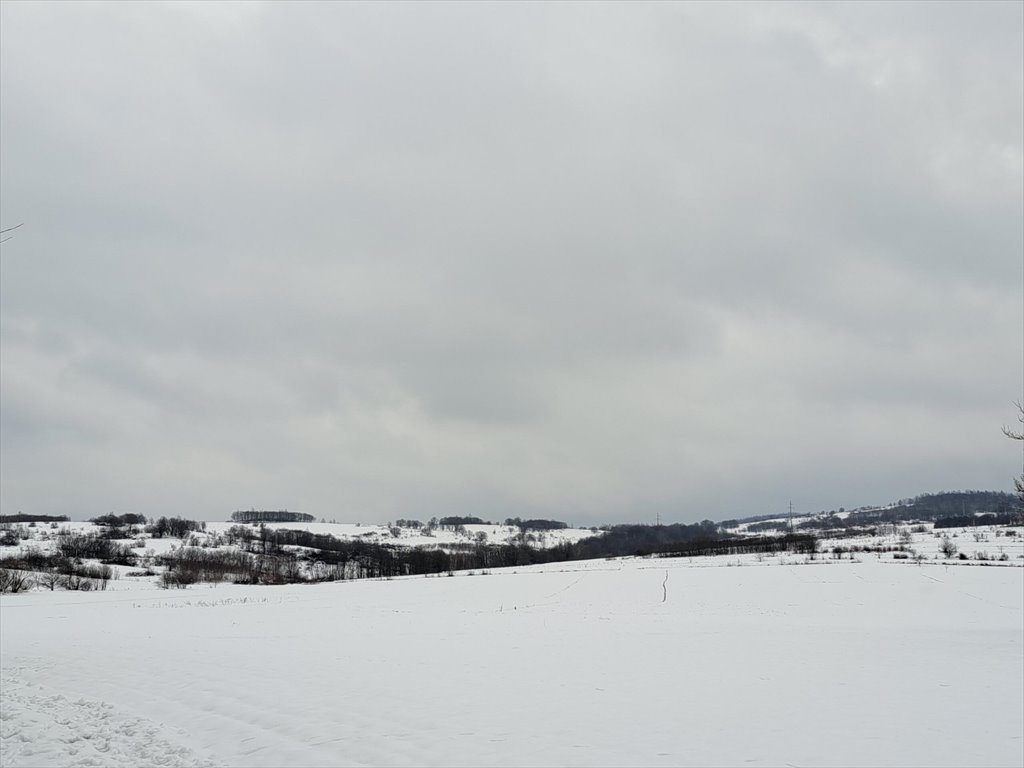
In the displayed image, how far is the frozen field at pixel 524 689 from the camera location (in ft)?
35.4

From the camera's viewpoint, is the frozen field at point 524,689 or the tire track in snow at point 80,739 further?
the frozen field at point 524,689

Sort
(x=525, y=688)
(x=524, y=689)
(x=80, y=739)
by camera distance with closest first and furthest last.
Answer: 1. (x=80, y=739)
2. (x=524, y=689)
3. (x=525, y=688)

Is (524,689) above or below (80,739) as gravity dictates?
below

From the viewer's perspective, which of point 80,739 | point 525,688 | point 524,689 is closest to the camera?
point 80,739

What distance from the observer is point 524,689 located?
15367mm

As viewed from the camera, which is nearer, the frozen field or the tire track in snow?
the tire track in snow

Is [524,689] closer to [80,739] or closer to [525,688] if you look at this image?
[525,688]

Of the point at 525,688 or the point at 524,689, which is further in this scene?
the point at 525,688

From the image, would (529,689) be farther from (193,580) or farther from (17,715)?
(193,580)

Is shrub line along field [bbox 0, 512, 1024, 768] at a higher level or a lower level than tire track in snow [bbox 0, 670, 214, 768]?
lower

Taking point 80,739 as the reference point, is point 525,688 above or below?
below

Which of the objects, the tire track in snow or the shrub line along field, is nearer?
the tire track in snow

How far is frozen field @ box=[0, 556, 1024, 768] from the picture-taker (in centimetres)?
1078

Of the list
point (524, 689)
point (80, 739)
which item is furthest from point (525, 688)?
point (80, 739)
